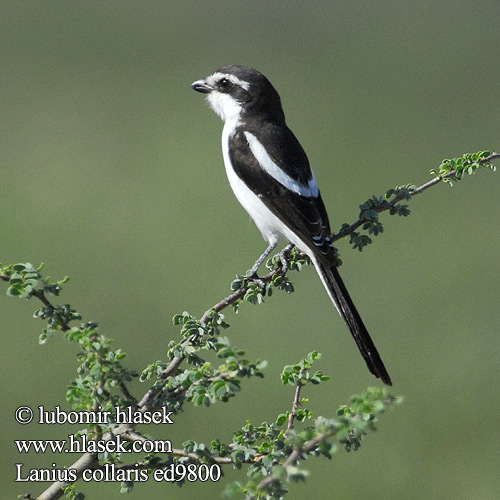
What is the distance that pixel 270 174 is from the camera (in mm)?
4348

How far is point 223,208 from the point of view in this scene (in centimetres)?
916

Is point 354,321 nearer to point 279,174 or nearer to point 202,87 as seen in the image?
point 279,174

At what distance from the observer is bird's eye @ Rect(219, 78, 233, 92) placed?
4.92 meters

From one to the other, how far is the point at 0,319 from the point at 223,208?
2.99 m

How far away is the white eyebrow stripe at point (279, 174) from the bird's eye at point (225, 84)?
581mm

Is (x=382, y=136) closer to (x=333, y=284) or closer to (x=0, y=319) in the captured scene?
(x=0, y=319)

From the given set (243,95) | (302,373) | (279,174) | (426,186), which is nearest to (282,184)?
(279,174)

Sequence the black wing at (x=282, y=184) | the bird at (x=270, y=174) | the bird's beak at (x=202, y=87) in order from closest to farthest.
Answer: the bird at (x=270, y=174) → the black wing at (x=282, y=184) → the bird's beak at (x=202, y=87)

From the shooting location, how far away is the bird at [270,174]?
389 centimetres

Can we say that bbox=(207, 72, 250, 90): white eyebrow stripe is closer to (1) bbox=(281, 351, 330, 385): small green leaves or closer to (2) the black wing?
(2) the black wing

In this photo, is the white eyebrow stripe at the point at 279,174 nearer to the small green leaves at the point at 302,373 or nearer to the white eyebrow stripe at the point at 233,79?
the white eyebrow stripe at the point at 233,79

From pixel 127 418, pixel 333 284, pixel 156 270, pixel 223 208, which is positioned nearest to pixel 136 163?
pixel 223 208

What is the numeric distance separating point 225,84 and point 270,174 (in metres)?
0.87

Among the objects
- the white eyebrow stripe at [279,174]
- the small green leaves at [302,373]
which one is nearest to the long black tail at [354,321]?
the white eyebrow stripe at [279,174]
